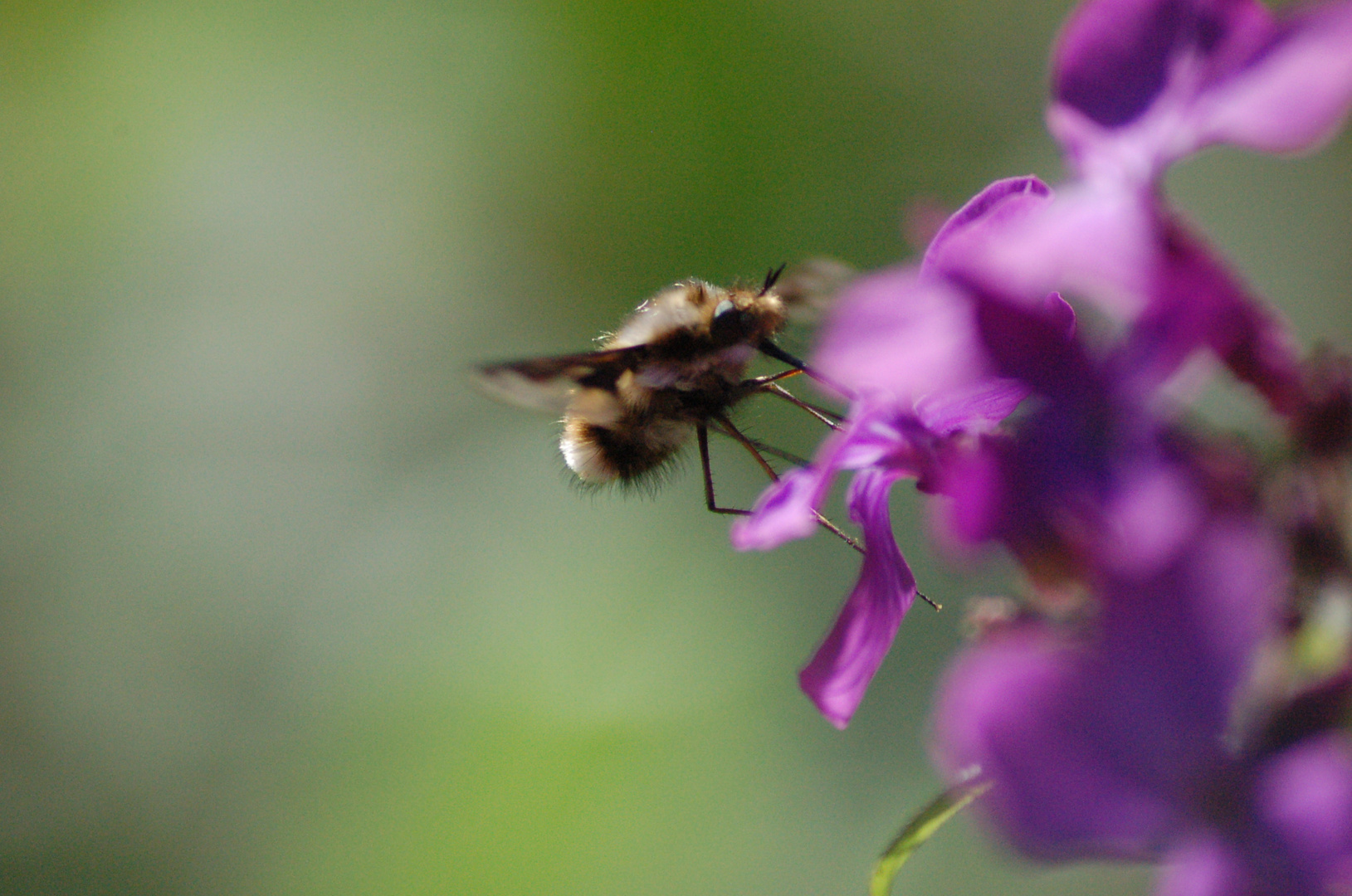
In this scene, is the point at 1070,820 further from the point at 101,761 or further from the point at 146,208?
the point at 146,208

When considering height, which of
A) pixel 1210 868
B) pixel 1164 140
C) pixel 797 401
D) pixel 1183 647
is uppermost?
pixel 797 401

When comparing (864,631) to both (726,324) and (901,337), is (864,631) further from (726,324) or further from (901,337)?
(726,324)

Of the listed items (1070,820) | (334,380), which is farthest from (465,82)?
(1070,820)

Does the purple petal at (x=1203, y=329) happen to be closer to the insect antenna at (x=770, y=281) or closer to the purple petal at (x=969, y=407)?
the purple petal at (x=969, y=407)

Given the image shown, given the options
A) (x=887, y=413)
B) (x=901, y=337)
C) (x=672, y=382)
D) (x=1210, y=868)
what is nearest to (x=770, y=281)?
(x=672, y=382)

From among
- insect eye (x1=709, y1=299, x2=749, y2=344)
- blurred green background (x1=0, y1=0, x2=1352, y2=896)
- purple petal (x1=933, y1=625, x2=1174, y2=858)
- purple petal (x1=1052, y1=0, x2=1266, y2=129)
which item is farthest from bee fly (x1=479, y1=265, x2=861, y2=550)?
blurred green background (x1=0, y1=0, x2=1352, y2=896)

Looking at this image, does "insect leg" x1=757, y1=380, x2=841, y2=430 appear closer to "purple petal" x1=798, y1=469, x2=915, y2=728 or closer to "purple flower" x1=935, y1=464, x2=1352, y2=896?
"purple petal" x1=798, y1=469, x2=915, y2=728
